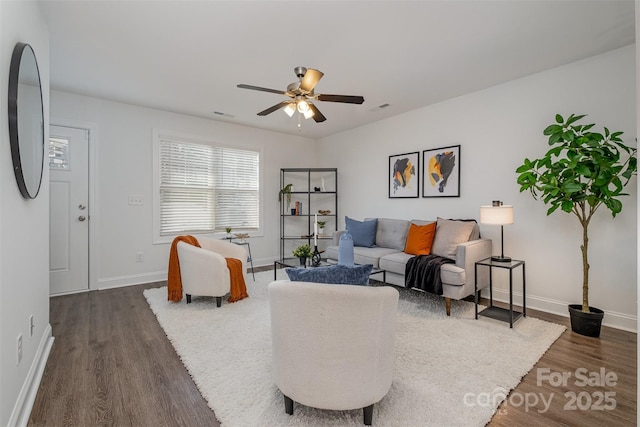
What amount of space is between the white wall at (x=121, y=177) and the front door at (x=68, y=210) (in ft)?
0.33

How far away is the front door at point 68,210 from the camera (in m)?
3.75

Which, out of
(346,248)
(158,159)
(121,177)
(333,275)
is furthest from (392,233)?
(121,177)

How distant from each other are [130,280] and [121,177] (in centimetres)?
149

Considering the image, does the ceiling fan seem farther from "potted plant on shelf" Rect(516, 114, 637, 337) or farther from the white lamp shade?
"potted plant on shelf" Rect(516, 114, 637, 337)

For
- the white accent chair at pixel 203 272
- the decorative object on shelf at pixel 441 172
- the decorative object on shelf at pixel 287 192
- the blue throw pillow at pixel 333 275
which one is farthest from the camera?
the decorative object on shelf at pixel 287 192

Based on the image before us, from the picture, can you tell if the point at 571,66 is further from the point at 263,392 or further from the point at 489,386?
the point at 263,392

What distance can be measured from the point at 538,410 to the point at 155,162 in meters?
5.04

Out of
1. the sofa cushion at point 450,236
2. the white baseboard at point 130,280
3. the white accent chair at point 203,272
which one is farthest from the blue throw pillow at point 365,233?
the white baseboard at point 130,280

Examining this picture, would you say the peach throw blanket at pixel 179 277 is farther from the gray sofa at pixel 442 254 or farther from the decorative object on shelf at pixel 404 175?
the decorative object on shelf at pixel 404 175

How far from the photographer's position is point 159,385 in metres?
1.90

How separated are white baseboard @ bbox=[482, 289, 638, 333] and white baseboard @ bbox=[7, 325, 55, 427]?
4182mm

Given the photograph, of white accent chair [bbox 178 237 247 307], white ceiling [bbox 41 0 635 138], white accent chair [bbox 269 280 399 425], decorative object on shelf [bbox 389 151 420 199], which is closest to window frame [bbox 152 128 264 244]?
white ceiling [bbox 41 0 635 138]

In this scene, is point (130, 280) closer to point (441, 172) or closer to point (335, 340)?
point (335, 340)

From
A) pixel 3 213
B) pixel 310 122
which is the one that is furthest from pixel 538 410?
pixel 310 122
